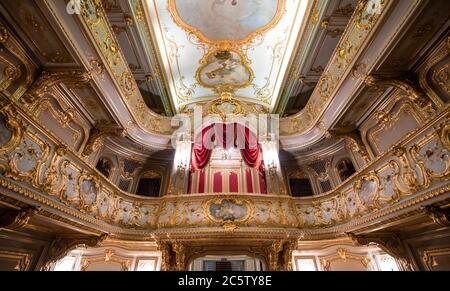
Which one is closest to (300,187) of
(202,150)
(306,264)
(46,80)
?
(306,264)

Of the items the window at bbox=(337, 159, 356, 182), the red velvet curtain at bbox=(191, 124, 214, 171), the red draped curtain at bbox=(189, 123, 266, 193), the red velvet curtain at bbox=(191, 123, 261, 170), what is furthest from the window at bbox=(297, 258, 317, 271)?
the red velvet curtain at bbox=(191, 124, 214, 171)

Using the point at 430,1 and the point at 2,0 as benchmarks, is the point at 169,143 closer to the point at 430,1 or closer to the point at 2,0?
the point at 2,0

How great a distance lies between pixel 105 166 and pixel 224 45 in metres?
5.81

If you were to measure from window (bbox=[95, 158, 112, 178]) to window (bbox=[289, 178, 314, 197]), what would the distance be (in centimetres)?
666

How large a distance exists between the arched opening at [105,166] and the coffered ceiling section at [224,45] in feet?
11.1

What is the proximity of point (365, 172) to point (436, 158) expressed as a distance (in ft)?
5.27

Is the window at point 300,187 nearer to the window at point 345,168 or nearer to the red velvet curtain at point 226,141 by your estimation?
the window at point 345,168

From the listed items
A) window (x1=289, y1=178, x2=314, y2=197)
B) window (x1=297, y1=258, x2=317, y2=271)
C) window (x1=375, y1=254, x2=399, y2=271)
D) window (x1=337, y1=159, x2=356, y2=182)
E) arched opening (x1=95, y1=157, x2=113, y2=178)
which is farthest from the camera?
window (x1=289, y1=178, x2=314, y2=197)

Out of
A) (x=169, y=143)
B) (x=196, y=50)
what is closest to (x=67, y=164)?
(x=169, y=143)

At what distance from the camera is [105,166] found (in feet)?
22.4

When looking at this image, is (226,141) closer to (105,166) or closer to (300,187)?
(300,187)

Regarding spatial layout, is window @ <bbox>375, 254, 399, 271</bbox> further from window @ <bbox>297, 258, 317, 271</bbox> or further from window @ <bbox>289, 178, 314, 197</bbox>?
window @ <bbox>289, 178, 314, 197</bbox>

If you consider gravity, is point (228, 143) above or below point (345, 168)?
above

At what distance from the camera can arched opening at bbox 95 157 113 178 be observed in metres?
6.64
